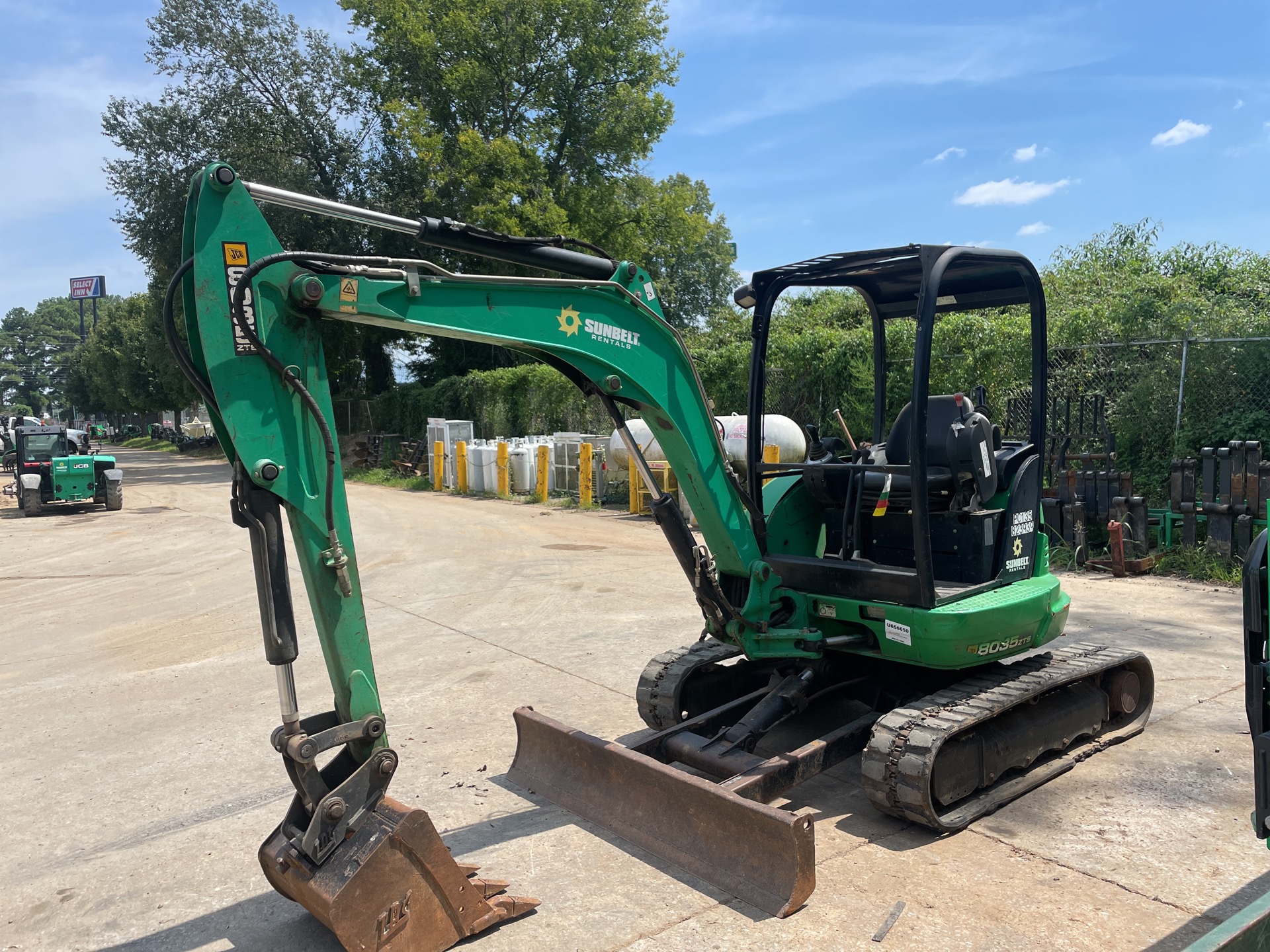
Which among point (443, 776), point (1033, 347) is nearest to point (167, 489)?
point (443, 776)

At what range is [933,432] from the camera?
546 cm

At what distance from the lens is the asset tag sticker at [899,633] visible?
15.8 feet

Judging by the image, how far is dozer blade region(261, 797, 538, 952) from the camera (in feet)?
11.0

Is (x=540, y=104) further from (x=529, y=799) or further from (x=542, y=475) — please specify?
(x=529, y=799)

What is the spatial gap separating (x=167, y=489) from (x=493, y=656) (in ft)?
74.2

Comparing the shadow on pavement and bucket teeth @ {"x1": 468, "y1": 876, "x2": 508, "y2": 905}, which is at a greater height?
bucket teeth @ {"x1": 468, "y1": 876, "x2": 508, "y2": 905}

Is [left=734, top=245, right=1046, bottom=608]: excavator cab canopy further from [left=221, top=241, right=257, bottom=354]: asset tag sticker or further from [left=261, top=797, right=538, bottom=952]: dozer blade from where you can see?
[left=221, top=241, right=257, bottom=354]: asset tag sticker

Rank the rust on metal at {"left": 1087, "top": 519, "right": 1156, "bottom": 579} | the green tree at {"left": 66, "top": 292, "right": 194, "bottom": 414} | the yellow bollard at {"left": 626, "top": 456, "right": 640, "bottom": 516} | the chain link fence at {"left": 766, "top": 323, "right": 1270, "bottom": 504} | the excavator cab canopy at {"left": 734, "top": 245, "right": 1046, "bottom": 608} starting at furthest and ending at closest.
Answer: the green tree at {"left": 66, "top": 292, "right": 194, "bottom": 414}
the yellow bollard at {"left": 626, "top": 456, "right": 640, "bottom": 516}
the chain link fence at {"left": 766, "top": 323, "right": 1270, "bottom": 504}
the rust on metal at {"left": 1087, "top": 519, "right": 1156, "bottom": 579}
the excavator cab canopy at {"left": 734, "top": 245, "right": 1046, "bottom": 608}

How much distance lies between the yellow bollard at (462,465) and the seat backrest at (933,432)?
1789 centimetres

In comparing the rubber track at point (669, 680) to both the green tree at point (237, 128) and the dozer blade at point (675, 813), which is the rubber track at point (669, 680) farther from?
the green tree at point (237, 128)

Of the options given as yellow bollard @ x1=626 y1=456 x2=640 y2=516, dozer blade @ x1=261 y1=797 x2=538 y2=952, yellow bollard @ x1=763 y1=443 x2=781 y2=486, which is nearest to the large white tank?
yellow bollard @ x1=763 y1=443 x2=781 y2=486

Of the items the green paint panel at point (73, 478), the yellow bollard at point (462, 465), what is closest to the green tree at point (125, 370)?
the green paint panel at point (73, 478)

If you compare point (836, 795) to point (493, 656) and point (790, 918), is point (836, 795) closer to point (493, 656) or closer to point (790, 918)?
point (790, 918)

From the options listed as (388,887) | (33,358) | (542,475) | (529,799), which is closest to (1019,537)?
(529,799)
